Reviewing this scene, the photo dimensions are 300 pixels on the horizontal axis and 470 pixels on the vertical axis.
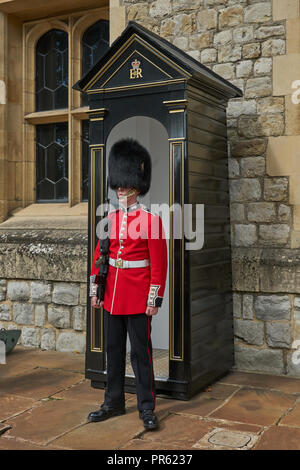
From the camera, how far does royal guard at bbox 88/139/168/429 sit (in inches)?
128

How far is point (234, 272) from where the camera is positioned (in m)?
4.37

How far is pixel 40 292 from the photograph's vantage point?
514 centimetres

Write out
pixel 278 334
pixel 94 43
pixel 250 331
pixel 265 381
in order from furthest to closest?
1. pixel 94 43
2. pixel 250 331
3. pixel 278 334
4. pixel 265 381

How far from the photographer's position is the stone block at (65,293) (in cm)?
497

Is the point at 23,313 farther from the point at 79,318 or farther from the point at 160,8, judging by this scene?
the point at 160,8

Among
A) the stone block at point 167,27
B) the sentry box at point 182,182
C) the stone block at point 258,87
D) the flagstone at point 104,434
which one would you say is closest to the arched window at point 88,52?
the stone block at point 167,27

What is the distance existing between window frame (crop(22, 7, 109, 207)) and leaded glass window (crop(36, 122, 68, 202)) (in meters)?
0.05

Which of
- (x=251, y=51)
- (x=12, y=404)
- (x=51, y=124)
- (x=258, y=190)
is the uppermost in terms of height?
(x=251, y=51)

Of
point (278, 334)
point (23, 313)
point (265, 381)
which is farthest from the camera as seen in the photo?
point (23, 313)

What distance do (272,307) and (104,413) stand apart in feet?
5.13

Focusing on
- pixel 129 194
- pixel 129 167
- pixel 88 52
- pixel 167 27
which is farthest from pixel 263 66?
pixel 88 52

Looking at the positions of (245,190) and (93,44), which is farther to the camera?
(93,44)

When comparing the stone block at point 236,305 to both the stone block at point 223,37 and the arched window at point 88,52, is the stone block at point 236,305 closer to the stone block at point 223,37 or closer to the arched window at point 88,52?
the arched window at point 88,52
